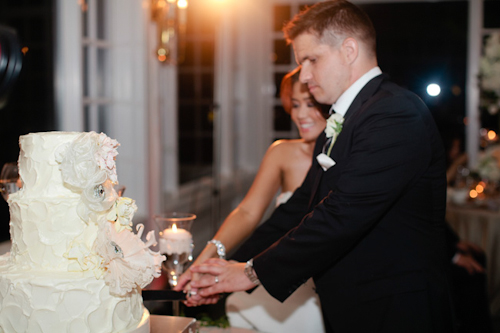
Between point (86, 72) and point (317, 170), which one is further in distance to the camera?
point (86, 72)

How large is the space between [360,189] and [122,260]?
2.43 ft

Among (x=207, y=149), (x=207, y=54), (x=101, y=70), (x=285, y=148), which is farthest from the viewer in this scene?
(x=207, y=149)

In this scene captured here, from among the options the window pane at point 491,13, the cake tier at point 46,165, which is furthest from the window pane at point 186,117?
the cake tier at point 46,165

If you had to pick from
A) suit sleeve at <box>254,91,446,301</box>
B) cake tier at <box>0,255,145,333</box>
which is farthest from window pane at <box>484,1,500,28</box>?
cake tier at <box>0,255,145,333</box>

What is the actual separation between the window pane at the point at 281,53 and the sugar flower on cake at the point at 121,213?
6.17 metres

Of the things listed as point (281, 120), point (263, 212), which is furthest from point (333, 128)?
point (281, 120)

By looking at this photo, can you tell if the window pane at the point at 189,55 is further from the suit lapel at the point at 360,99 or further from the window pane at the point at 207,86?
the suit lapel at the point at 360,99

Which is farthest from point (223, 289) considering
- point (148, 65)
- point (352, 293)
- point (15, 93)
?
point (148, 65)

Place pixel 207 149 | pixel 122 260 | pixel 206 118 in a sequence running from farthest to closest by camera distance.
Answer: pixel 207 149
pixel 206 118
pixel 122 260

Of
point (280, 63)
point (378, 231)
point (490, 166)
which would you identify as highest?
point (280, 63)

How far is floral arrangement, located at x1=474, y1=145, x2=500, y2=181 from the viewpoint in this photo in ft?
16.1

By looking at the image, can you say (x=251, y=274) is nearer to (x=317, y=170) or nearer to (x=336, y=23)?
(x=317, y=170)

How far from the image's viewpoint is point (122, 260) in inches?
46.1

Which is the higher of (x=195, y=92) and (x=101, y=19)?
(x=101, y=19)
